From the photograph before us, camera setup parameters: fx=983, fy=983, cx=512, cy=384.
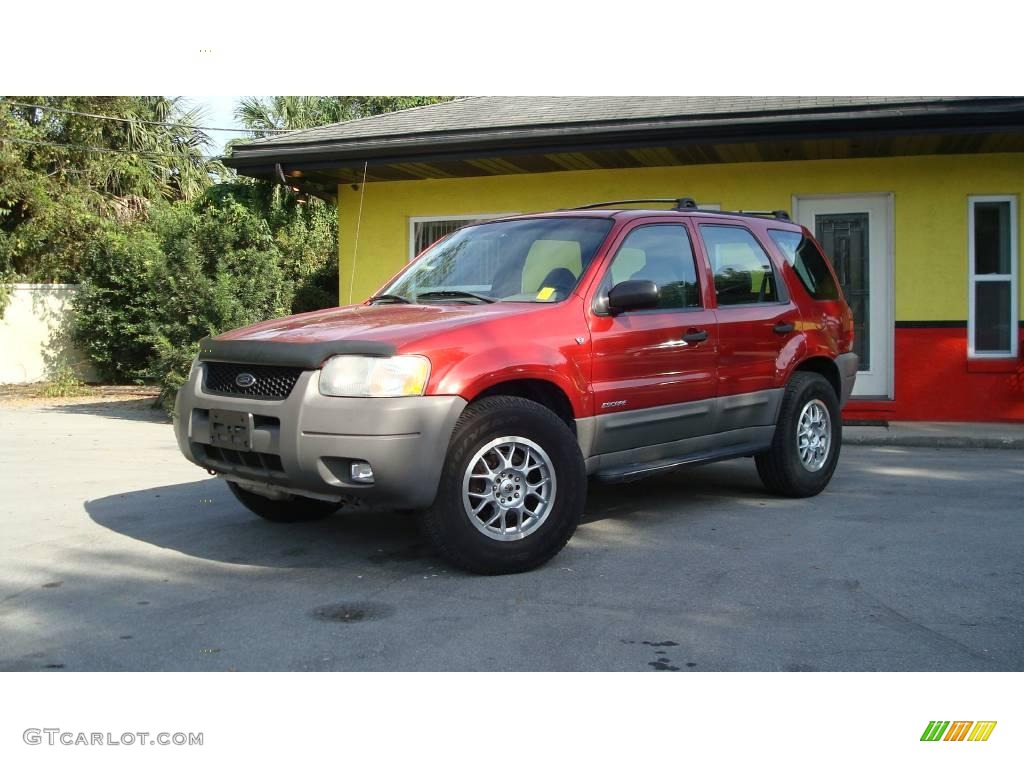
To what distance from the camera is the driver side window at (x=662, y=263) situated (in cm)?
579

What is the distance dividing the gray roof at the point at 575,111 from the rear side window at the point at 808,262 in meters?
3.09

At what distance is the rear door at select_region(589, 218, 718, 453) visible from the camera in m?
5.48

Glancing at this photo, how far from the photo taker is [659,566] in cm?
510

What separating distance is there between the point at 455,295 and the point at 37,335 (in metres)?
14.5

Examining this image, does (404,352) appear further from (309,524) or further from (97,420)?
(97,420)

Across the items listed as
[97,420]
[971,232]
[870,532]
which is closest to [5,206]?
[97,420]

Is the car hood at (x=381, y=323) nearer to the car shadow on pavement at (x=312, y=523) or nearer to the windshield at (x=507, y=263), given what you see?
the windshield at (x=507, y=263)

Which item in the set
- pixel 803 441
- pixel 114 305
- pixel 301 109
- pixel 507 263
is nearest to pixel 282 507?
pixel 507 263

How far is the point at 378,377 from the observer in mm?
4543

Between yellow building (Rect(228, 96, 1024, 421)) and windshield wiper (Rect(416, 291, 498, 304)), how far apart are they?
16.9ft

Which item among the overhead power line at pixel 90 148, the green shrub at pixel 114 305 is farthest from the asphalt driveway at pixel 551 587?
the overhead power line at pixel 90 148

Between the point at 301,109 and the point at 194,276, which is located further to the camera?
the point at 301,109

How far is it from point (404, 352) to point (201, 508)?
2699 millimetres
